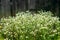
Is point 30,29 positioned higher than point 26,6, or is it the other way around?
point 26,6

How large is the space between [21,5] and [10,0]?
703 mm

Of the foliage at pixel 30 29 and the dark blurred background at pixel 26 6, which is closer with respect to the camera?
the foliage at pixel 30 29

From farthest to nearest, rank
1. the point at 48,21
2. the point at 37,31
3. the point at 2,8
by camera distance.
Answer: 1. the point at 2,8
2. the point at 48,21
3. the point at 37,31

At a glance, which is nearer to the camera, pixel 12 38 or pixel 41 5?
pixel 12 38

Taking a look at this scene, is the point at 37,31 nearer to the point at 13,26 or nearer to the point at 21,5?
the point at 13,26

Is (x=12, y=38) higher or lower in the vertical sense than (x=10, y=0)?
lower

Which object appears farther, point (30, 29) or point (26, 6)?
point (26, 6)

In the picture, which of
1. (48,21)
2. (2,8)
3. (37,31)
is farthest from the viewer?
(2,8)

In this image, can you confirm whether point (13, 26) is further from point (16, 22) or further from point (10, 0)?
point (10, 0)

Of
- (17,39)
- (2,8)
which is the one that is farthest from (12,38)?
(2,8)

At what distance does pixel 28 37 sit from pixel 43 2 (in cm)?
510

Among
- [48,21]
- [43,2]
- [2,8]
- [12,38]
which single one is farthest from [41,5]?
[12,38]

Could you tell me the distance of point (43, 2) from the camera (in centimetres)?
1434

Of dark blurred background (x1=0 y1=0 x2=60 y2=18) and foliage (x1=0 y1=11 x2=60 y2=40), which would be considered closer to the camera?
foliage (x1=0 y1=11 x2=60 y2=40)
